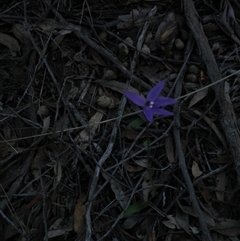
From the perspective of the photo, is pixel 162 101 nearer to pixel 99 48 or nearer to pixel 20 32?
pixel 99 48

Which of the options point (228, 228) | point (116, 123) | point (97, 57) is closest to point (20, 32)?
point (97, 57)

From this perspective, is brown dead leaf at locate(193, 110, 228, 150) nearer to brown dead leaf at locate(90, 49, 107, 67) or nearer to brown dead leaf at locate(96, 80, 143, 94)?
brown dead leaf at locate(96, 80, 143, 94)

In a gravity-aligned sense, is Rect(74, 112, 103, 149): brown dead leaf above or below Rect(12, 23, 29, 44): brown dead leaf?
below

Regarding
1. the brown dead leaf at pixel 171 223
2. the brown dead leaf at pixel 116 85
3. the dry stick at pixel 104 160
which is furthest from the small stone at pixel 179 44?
the brown dead leaf at pixel 171 223

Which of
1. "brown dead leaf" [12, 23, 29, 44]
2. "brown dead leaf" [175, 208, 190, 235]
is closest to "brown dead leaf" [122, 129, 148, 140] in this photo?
"brown dead leaf" [175, 208, 190, 235]

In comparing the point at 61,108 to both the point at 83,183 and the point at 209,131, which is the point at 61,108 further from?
the point at 209,131

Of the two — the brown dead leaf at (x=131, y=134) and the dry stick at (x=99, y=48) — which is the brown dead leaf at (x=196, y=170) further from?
the dry stick at (x=99, y=48)

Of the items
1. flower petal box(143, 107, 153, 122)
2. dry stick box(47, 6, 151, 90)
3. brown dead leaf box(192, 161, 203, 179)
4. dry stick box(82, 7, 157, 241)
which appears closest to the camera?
flower petal box(143, 107, 153, 122)
